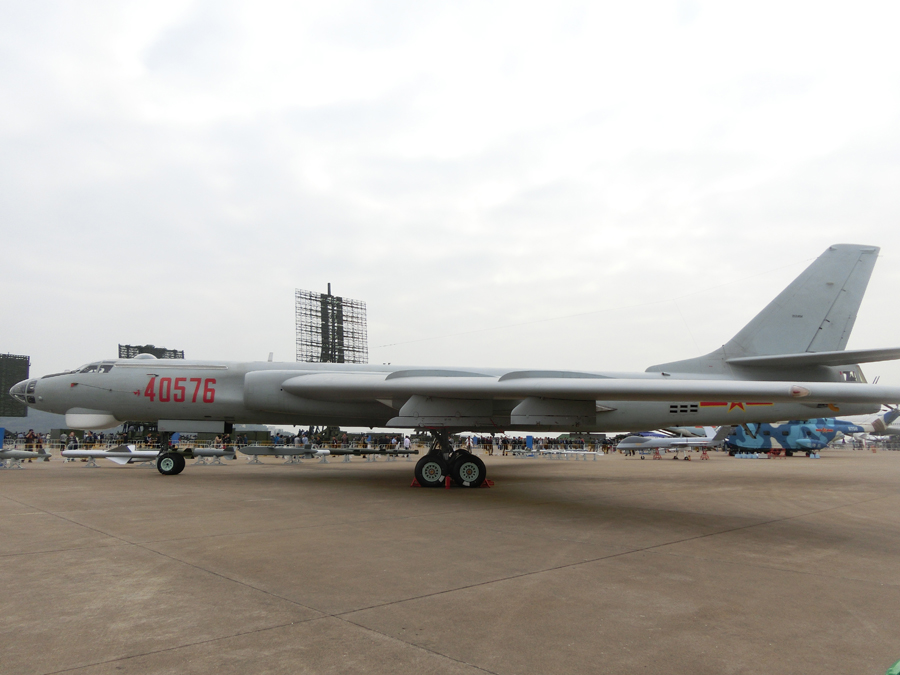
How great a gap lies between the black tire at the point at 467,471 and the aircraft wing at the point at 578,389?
1546 millimetres

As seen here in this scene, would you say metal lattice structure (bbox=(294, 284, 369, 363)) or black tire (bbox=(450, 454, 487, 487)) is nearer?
black tire (bbox=(450, 454, 487, 487))

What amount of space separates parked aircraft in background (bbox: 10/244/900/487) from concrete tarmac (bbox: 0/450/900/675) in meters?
2.59

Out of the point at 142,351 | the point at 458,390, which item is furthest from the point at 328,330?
the point at 458,390

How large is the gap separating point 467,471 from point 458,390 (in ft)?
7.94

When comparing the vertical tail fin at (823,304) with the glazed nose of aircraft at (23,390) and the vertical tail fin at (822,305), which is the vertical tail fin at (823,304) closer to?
the vertical tail fin at (822,305)

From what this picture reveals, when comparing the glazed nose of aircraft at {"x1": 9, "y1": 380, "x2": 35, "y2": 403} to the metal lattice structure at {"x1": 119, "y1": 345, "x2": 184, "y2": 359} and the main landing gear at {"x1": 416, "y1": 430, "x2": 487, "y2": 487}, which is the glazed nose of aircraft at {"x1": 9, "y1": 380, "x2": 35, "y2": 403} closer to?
the main landing gear at {"x1": 416, "y1": 430, "x2": 487, "y2": 487}

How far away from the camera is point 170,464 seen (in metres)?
14.0

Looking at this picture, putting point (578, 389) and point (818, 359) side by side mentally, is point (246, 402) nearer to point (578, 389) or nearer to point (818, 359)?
point (578, 389)

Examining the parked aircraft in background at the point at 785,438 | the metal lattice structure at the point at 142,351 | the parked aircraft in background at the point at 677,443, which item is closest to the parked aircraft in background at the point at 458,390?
the parked aircraft in background at the point at 677,443

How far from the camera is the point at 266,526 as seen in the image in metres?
6.64

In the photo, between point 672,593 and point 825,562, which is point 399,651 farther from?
point 825,562

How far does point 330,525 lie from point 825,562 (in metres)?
5.23

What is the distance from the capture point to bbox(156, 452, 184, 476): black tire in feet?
45.8

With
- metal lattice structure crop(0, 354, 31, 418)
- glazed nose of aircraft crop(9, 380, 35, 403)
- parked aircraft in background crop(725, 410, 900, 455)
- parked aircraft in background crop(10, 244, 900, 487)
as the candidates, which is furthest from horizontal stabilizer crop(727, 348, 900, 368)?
metal lattice structure crop(0, 354, 31, 418)
